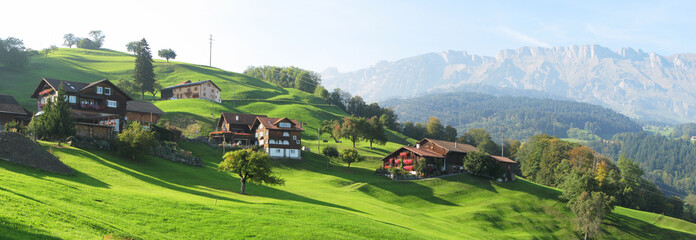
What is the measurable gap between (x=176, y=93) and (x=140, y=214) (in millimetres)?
144193

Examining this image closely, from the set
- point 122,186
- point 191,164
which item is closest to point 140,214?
point 122,186

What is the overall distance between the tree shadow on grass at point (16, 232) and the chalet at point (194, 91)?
14936 centimetres

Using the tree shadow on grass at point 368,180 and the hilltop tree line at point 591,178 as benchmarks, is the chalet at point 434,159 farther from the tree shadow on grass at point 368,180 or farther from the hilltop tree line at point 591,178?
the hilltop tree line at point 591,178

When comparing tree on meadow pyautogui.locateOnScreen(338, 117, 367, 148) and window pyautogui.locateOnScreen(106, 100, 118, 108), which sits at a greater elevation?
window pyautogui.locateOnScreen(106, 100, 118, 108)

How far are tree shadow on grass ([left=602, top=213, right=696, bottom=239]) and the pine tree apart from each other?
14183 cm

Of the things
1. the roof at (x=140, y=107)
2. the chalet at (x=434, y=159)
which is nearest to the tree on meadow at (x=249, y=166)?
the chalet at (x=434, y=159)

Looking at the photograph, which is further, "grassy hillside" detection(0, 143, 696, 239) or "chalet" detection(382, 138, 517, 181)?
"chalet" detection(382, 138, 517, 181)

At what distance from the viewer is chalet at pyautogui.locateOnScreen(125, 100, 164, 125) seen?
348 feet

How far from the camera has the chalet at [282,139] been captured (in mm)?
101375

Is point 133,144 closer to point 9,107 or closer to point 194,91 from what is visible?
point 9,107

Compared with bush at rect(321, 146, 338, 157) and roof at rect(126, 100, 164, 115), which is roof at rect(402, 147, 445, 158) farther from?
roof at rect(126, 100, 164, 115)

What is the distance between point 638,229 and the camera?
85438 millimetres

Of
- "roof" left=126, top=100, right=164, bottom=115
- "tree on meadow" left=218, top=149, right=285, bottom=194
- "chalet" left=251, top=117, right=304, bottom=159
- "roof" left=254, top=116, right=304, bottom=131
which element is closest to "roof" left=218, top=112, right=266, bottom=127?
"roof" left=254, top=116, right=304, bottom=131

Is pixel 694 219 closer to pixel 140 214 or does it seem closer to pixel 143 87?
pixel 140 214
